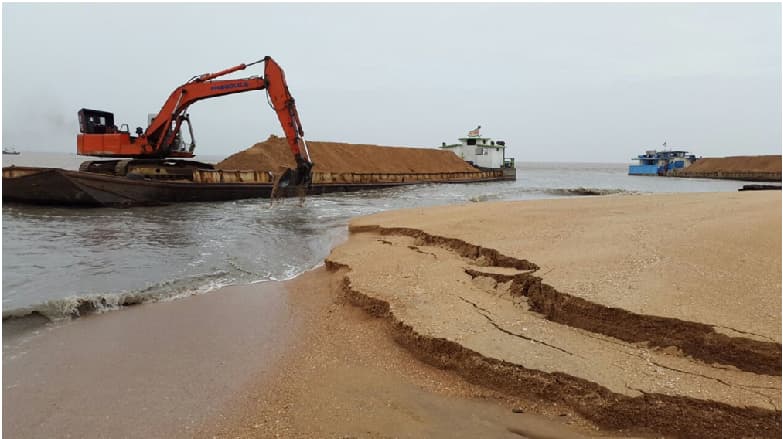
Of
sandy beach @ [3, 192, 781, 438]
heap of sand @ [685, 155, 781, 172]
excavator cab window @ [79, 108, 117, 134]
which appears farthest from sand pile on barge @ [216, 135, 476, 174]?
heap of sand @ [685, 155, 781, 172]

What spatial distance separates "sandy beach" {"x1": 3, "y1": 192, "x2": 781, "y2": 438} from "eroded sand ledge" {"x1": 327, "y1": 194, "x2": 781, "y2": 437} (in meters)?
0.01

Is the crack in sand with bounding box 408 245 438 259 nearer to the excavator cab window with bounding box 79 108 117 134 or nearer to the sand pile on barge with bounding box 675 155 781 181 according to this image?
the excavator cab window with bounding box 79 108 117 134

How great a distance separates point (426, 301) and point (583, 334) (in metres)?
1.45

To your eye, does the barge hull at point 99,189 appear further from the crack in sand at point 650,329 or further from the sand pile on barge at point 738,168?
the sand pile on barge at point 738,168

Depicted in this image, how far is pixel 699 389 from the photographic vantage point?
2680 mm

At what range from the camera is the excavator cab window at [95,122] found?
1650 centimetres

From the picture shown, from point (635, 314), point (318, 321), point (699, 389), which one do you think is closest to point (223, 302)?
point (318, 321)

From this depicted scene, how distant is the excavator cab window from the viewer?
54.1ft

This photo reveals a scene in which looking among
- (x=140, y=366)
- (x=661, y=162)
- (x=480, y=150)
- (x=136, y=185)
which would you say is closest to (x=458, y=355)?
(x=140, y=366)

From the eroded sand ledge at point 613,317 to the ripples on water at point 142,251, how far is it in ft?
7.40

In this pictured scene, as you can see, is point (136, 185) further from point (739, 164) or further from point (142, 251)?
point (739, 164)

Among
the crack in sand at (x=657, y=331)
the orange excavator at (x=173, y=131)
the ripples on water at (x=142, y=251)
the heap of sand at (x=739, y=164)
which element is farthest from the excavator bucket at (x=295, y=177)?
the heap of sand at (x=739, y=164)

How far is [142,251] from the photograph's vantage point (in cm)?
834

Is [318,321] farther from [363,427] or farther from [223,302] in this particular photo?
[363,427]
